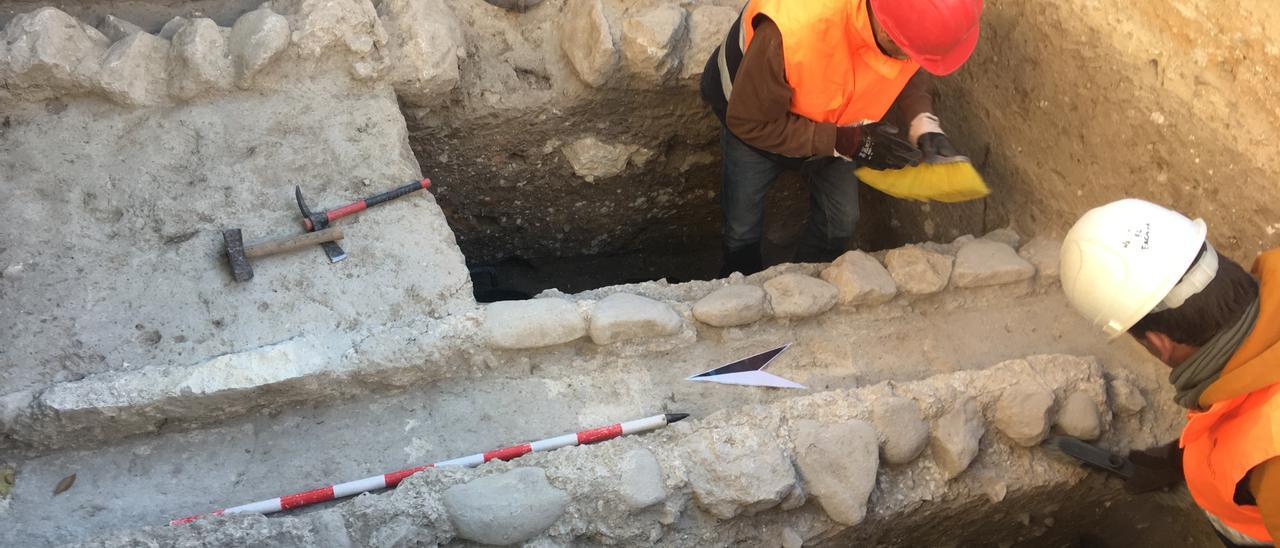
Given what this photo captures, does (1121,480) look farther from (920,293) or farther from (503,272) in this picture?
(503,272)

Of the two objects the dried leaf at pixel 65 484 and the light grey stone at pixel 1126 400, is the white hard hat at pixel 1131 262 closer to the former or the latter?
the light grey stone at pixel 1126 400

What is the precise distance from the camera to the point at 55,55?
2938 millimetres

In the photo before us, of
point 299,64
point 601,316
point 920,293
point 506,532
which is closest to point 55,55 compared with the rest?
point 299,64

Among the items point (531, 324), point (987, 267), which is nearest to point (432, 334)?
point (531, 324)

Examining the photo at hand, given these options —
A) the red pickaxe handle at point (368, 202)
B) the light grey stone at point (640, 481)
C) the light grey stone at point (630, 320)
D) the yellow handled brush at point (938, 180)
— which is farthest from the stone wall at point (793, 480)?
the red pickaxe handle at point (368, 202)

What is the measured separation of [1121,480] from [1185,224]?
3.31 feet

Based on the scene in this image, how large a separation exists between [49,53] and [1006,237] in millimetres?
3036

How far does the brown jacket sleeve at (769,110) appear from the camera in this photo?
283 centimetres

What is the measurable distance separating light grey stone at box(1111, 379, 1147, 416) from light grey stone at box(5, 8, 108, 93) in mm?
3105

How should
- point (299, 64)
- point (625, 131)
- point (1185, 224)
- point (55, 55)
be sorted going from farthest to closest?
point (625, 131)
point (299, 64)
point (55, 55)
point (1185, 224)

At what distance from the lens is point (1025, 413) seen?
2756 mm

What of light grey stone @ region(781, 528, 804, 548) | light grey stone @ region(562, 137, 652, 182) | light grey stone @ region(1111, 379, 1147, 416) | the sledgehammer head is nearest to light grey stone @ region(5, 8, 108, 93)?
Result: the sledgehammer head

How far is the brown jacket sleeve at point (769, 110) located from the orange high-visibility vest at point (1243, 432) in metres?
1.23

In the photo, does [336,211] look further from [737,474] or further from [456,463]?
[737,474]
